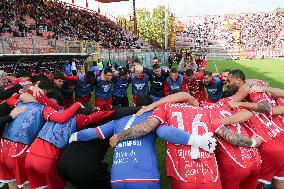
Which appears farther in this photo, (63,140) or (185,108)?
(63,140)

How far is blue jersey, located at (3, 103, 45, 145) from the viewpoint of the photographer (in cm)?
457

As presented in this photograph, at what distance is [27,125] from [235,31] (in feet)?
257

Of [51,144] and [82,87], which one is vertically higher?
[51,144]

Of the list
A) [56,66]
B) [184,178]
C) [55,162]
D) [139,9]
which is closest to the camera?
[184,178]

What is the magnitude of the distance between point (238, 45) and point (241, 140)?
7179 centimetres

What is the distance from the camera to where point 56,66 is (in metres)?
18.6

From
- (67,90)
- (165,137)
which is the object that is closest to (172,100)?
(165,137)

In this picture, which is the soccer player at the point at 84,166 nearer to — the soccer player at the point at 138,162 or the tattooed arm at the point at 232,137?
the soccer player at the point at 138,162

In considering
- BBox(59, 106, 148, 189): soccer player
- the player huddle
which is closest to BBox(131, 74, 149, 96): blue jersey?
the player huddle

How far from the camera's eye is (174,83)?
394 inches

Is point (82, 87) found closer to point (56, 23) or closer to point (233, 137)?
point (233, 137)

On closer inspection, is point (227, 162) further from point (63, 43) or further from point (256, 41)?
point (256, 41)

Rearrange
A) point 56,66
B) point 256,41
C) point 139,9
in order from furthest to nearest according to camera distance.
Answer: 1. point 139,9
2. point 256,41
3. point 56,66

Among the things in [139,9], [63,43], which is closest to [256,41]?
[139,9]
